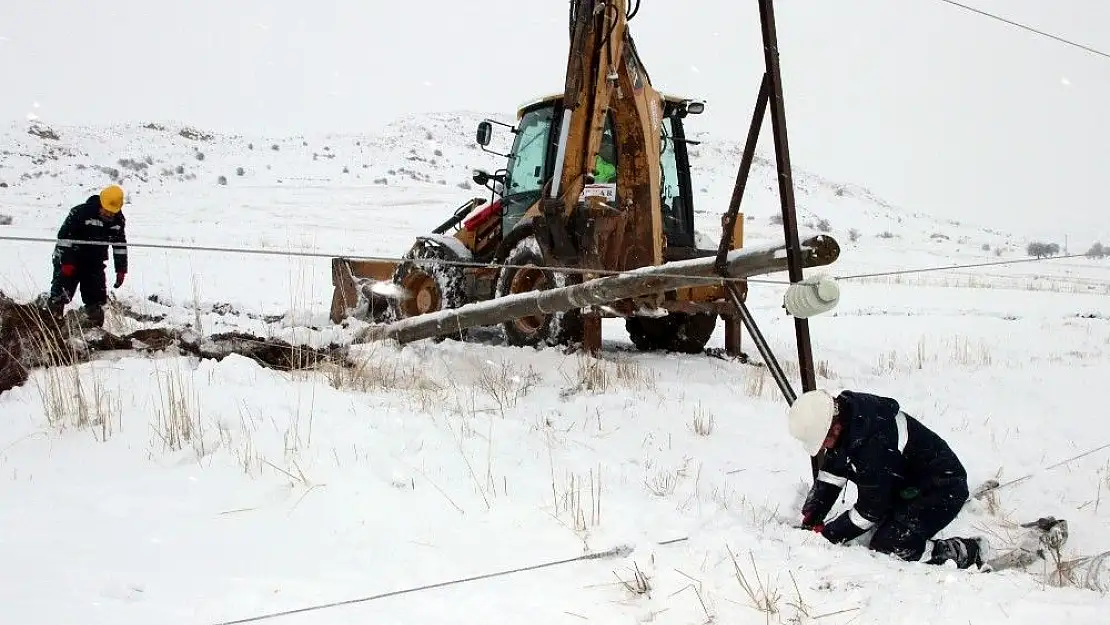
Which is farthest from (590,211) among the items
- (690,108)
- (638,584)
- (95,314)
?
(638,584)

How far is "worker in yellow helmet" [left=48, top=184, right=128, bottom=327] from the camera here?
820 centimetres

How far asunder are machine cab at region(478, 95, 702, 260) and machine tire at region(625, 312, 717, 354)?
2.80 ft

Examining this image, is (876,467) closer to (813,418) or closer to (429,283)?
(813,418)

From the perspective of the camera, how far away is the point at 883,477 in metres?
4.12

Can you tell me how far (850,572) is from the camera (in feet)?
10.6

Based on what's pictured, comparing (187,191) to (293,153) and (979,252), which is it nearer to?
(293,153)

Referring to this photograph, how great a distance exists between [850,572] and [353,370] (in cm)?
395

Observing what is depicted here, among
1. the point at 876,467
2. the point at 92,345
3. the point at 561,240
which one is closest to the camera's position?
the point at 876,467

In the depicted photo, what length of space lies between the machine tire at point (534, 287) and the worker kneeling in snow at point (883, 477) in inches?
160

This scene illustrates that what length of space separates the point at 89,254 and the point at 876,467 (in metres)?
7.60

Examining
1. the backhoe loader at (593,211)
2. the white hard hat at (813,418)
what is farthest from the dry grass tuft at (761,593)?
the backhoe loader at (593,211)

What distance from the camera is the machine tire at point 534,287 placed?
8266mm

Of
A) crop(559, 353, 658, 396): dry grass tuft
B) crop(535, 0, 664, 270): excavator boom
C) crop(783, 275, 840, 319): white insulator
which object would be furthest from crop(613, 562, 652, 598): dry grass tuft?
crop(535, 0, 664, 270): excavator boom

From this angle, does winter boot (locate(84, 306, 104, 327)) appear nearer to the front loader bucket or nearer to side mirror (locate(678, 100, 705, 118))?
Result: the front loader bucket
